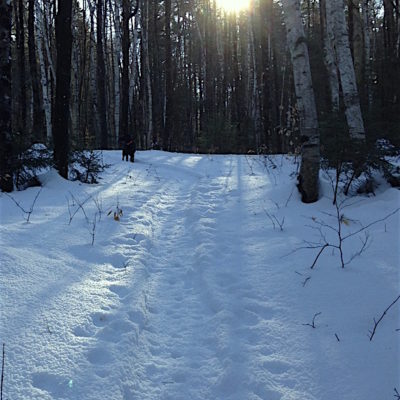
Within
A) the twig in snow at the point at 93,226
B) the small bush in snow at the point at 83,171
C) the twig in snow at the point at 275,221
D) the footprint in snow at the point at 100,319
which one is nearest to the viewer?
the footprint in snow at the point at 100,319

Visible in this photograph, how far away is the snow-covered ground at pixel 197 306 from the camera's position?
207cm

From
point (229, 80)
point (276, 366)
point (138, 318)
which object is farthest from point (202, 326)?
point (229, 80)

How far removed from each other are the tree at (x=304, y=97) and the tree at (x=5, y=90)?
4284 mm

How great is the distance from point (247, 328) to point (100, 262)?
1.72 m

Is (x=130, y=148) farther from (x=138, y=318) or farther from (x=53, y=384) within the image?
(x=53, y=384)

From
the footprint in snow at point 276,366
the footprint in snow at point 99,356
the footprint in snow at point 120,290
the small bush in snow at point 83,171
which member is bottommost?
the footprint in snow at point 276,366

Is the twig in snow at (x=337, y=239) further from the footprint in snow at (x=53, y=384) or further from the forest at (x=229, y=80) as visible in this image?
the footprint in snow at (x=53, y=384)

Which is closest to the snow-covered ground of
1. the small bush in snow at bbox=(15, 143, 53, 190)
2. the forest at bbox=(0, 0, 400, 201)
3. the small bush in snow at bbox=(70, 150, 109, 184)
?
the small bush in snow at bbox=(15, 143, 53, 190)

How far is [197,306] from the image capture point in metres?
3.02

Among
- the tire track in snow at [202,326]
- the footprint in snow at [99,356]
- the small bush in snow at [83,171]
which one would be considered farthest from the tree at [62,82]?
the footprint in snow at [99,356]

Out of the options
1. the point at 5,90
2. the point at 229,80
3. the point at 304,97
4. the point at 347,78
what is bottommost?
the point at 304,97

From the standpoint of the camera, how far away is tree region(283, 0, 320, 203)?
5.23 m

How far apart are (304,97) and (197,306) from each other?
12.2 feet

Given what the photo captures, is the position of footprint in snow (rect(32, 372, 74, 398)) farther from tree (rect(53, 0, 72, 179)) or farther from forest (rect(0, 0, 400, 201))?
tree (rect(53, 0, 72, 179))
